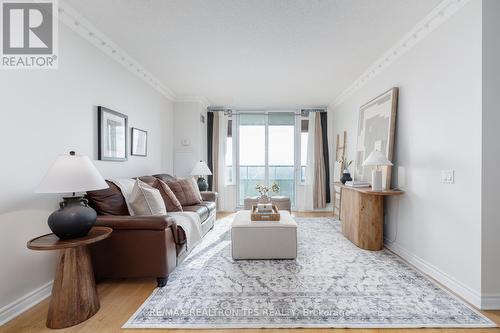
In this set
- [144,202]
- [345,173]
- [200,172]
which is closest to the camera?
[144,202]

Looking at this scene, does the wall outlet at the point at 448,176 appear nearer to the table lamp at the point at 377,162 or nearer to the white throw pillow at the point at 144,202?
the table lamp at the point at 377,162

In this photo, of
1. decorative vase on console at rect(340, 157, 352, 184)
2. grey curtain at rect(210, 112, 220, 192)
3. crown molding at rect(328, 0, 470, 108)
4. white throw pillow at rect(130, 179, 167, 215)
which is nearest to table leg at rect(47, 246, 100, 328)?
white throw pillow at rect(130, 179, 167, 215)

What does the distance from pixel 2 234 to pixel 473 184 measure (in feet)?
12.4

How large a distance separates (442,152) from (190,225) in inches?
111

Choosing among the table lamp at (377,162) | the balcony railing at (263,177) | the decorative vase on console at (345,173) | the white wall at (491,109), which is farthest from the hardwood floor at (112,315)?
the balcony railing at (263,177)

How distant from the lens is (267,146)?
616cm

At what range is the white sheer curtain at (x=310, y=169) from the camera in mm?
6023

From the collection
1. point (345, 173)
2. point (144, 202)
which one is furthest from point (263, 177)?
point (144, 202)

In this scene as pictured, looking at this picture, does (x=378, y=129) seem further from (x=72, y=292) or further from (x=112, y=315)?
(x=72, y=292)

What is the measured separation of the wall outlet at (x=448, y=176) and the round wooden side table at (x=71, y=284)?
10.2 feet

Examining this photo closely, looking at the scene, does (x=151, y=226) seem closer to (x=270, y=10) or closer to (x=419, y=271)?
(x=270, y=10)

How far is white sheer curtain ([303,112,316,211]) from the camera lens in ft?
19.8

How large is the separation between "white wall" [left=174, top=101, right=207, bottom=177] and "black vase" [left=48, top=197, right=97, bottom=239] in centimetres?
347

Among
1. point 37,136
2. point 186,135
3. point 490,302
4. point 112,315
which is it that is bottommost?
point 112,315
